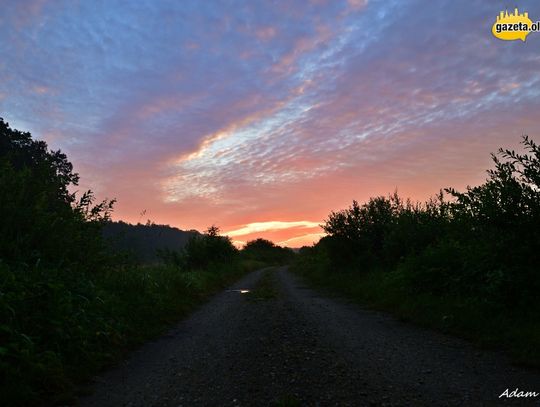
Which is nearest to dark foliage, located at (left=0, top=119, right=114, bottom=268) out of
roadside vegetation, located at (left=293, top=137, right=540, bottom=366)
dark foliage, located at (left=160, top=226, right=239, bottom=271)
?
roadside vegetation, located at (left=293, top=137, right=540, bottom=366)

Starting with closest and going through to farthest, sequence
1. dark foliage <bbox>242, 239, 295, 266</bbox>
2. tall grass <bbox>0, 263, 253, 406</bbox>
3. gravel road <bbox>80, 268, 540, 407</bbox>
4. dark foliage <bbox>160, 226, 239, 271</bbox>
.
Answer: gravel road <bbox>80, 268, 540, 407</bbox> → tall grass <bbox>0, 263, 253, 406</bbox> → dark foliage <bbox>160, 226, 239, 271</bbox> → dark foliage <bbox>242, 239, 295, 266</bbox>

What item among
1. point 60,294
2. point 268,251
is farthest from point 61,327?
point 268,251

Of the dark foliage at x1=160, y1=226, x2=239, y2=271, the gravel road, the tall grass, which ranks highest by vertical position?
the dark foliage at x1=160, y1=226, x2=239, y2=271

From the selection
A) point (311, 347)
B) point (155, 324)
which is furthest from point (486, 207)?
point (155, 324)

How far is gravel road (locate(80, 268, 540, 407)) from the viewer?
4.53 metres

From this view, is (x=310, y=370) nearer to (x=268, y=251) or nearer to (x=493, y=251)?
(x=493, y=251)

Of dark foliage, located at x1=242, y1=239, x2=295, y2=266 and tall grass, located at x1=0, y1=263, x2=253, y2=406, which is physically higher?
dark foliage, located at x1=242, y1=239, x2=295, y2=266

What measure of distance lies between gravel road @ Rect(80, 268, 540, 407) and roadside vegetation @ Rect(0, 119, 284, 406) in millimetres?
604

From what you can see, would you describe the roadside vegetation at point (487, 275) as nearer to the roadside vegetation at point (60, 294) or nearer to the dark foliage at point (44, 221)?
the roadside vegetation at point (60, 294)

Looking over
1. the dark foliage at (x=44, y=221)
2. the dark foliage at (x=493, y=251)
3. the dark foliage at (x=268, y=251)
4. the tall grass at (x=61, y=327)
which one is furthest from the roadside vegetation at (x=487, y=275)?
the dark foliage at (x=268, y=251)

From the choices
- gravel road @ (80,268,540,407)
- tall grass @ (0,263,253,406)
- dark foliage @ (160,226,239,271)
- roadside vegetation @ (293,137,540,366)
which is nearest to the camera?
gravel road @ (80,268,540,407)

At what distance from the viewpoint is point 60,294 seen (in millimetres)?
6559

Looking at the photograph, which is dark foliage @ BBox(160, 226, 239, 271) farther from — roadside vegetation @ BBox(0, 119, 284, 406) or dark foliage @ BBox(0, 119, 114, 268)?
dark foliage @ BBox(0, 119, 114, 268)

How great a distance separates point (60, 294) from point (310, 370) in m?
4.56
